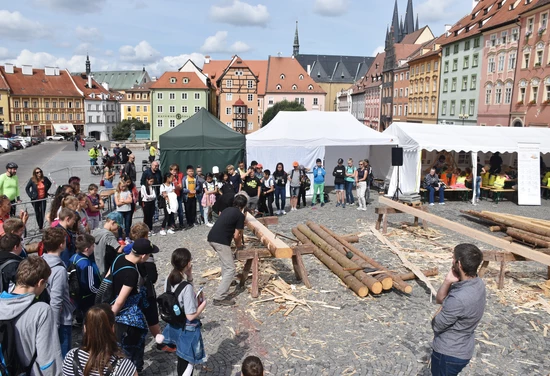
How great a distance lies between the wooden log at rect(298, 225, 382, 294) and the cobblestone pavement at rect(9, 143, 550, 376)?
10.5 inches

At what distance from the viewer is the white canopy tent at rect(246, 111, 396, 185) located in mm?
16062

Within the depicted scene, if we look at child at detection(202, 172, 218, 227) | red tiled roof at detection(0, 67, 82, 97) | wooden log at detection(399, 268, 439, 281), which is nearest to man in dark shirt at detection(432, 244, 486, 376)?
wooden log at detection(399, 268, 439, 281)

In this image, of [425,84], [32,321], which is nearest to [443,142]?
[32,321]

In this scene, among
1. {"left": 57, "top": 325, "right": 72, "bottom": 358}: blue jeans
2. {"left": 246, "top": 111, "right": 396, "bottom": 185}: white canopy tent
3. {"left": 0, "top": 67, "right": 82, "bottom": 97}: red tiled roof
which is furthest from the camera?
{"left": 0, "top": 67, "right": 82, "bottom": 97}: red tiled roof

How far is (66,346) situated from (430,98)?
2077 inches

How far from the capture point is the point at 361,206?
568 inches

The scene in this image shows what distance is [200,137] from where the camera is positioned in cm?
1519

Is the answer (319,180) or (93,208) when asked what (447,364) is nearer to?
(93,208)

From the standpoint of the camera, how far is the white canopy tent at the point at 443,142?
53.0 ft

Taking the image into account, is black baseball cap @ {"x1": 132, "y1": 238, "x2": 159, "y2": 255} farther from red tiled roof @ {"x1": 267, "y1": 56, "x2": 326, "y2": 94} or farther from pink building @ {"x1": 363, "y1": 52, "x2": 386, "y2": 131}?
red tiled roof @ {"x1": 267, "y1": 56, "x2": 326, "y2": 94}

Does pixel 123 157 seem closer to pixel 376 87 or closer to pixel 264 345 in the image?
pixel 264 345

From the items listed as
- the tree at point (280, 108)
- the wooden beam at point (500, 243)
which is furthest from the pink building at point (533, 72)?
the tree at point (280, 108)

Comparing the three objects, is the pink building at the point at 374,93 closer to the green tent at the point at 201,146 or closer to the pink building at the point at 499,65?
the pink building at the point at 499,65

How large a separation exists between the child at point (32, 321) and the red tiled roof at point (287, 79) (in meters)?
75.6
